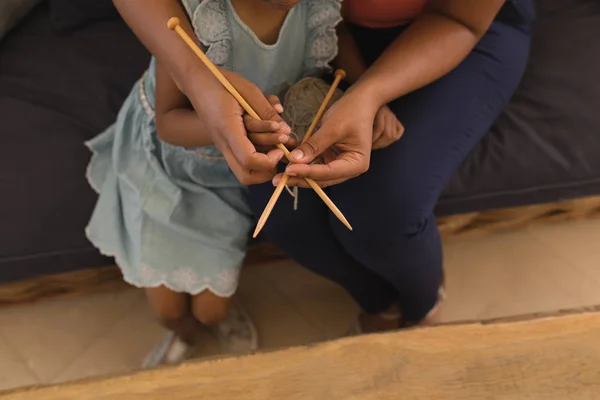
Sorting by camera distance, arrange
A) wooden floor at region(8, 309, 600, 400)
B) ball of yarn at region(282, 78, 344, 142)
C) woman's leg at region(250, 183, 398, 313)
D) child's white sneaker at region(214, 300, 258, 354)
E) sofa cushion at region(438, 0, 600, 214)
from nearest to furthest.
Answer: wooden floor at region(8, 309, 600, 400) < ball of yarn at region(282, 78, 344, 142) < woman's leg at region(250, 183, 398, 313) < sofa cushion at region(438, 0, 600, 214) < child's white sneaker at region(214, 300, 258, 354)

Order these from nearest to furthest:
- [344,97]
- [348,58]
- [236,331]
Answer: [344,97], [348,58], [236,331]

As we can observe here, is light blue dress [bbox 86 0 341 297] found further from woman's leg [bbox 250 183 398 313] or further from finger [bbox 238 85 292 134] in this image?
finger [bbox 238 85 292 134]

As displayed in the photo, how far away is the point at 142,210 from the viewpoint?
909 mm

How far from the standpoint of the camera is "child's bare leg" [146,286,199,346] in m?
1.00

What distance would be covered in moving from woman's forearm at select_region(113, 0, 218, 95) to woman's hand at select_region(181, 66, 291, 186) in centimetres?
1

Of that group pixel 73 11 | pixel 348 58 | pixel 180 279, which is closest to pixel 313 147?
pixel 348 58

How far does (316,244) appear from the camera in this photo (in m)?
0.93

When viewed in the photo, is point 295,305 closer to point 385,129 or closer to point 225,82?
point 385,129

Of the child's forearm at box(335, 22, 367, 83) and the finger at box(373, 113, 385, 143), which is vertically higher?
the child's forearm at box(335, 22, 367, 83)

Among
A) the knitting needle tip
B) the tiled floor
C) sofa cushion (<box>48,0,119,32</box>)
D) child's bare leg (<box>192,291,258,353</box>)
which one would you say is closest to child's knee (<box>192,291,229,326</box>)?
child's bare leg (<box>192,291,258,353</box>)

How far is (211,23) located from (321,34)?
15 centimetres

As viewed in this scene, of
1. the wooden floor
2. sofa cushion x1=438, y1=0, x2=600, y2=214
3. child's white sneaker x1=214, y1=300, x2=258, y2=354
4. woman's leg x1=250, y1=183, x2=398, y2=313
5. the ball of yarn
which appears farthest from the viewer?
child's white sneaker x1=214, y1=300, x2=258, y2=354

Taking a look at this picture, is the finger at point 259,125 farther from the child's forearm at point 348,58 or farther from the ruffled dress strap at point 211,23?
the child's forearm at point 348,58

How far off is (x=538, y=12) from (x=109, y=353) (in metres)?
1.01
